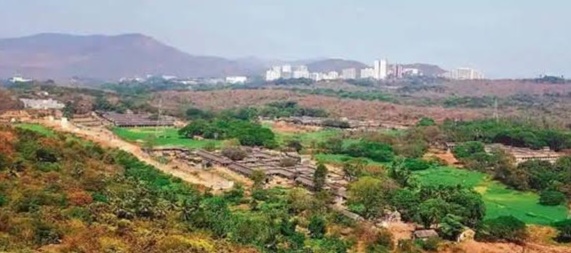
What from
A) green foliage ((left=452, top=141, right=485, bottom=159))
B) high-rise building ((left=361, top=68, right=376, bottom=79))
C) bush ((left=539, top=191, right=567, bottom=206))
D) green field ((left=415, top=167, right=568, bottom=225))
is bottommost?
green field ((left=415, top=167, right=568, bottom=225))

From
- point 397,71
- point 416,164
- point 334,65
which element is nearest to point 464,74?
point 397,71

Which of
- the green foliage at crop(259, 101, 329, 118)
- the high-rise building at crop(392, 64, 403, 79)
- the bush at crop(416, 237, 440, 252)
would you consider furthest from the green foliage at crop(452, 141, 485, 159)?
the high-rise building at crop(392, 64, 403, 79)

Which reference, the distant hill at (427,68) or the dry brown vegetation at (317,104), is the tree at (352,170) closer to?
the dry brown vegetation at (317,104)

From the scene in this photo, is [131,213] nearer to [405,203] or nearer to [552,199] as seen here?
[405,203]

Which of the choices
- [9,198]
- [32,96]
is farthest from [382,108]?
[9,198]

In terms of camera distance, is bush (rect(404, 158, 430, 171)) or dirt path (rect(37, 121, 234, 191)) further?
bush (rect(404, 158, 430, 171))

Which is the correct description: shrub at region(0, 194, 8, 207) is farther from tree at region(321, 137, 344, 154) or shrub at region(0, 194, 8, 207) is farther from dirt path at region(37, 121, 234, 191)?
tree at region(321, 137, 344, 154)

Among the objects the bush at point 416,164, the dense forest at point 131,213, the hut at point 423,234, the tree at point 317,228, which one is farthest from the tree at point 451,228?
the bush at point 416,164
